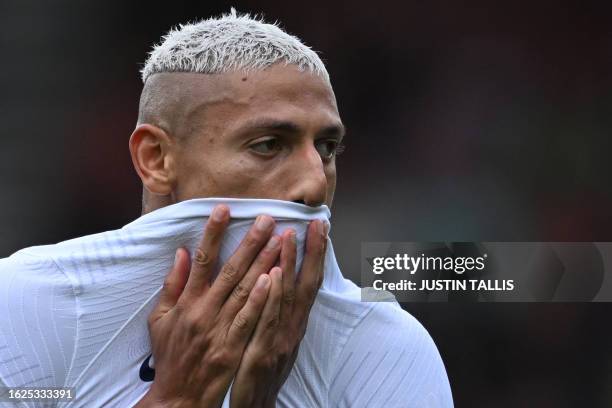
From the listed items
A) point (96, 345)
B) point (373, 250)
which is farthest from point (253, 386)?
point (373, 250)

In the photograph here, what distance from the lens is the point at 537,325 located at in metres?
5.62

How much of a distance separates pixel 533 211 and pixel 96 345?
4.31m

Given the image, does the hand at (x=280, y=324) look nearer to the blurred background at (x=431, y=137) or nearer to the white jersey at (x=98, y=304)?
the white jersey at (x=98, y=304)

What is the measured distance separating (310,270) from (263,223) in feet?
0.49

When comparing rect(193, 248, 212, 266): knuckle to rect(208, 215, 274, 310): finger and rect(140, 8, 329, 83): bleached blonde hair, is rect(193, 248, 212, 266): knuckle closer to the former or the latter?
rect(208, 215, 274, 310): finger

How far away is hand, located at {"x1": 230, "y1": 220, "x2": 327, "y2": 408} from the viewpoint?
179cm

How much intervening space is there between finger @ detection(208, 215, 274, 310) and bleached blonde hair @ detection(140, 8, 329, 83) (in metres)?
0.36

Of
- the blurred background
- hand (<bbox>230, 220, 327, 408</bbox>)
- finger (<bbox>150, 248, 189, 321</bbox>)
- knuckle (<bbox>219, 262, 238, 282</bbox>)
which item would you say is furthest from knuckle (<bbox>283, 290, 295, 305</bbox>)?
the blurred background

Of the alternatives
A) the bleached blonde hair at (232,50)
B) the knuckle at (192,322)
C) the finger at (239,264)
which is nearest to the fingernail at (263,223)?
the finger at (239,264)

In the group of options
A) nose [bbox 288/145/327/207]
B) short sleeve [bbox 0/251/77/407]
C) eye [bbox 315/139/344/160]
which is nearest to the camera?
short sleeve [bbox 0/251/77/407]

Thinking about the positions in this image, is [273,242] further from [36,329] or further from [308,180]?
[36,329]

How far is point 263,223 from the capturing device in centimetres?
179

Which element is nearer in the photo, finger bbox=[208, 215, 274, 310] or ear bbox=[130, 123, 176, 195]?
finger bbox=[208, 215, 274, 310]

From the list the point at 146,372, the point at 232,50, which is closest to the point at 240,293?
the point at 146,372
